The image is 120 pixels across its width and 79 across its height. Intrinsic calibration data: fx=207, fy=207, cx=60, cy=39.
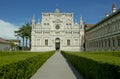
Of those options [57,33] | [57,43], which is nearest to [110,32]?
[57,33]

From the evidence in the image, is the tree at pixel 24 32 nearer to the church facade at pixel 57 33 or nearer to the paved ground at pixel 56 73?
the church facade at pixel 57 33

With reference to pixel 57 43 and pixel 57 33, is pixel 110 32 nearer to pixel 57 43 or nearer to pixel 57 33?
pixel 57 33

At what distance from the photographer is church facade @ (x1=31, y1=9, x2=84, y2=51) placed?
7944 centimetres

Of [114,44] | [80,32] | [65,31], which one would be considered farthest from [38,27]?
[114,44]

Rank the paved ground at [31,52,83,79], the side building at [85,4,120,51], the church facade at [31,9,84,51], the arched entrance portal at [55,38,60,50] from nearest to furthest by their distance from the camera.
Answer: the paved ground at [31,52,83,79]
the side building at [85,4,120,51]
the church facade at [31,9,84,51]
the arched entrance portal at [55,38,60,50]

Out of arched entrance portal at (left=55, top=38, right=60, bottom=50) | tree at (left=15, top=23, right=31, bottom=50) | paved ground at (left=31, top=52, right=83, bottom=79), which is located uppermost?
tree at (left=15, top=23, right=31, bottom=50)

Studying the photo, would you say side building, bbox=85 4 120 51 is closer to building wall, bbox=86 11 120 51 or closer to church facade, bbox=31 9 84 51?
building wall, bbox=86 11 120 51

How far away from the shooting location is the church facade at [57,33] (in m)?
79.4

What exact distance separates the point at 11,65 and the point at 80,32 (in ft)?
246

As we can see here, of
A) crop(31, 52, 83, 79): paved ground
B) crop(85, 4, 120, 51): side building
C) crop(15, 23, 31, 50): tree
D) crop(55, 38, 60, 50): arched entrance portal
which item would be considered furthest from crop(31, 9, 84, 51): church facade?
crop(31, 52, 83, 79): paved ground

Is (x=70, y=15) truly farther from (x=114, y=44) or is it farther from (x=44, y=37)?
(x=114, y=44)

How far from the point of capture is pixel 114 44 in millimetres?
43719

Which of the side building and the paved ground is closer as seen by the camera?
the paved ground

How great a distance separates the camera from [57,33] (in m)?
81.6
